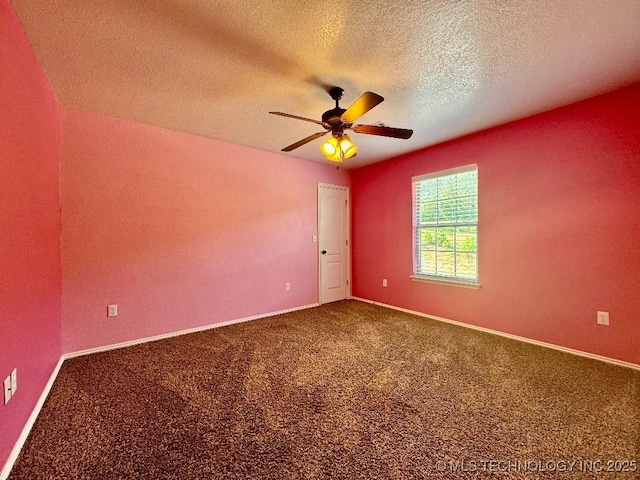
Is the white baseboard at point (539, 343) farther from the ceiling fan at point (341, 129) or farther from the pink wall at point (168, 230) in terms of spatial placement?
the ceiling fan at point (341, 129)

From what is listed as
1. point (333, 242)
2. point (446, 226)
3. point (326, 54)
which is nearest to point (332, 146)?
point (326, 54)

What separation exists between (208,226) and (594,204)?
13.9 ft

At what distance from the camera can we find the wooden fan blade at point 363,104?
5.77ft

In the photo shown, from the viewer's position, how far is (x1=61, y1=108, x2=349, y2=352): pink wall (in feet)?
9.05

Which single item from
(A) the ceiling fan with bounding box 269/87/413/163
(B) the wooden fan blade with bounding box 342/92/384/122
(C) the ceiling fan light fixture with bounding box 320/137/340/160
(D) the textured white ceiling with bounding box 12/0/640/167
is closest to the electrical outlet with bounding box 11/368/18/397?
(D) the textured white ceiling with bounding box 12/0/640/167

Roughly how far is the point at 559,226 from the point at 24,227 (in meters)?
4.48

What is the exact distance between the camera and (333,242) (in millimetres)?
4953

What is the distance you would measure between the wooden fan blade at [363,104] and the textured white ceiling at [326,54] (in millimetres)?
383

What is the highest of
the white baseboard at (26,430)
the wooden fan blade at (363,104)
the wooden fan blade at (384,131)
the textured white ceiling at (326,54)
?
the textured white ceiling at (326,54)

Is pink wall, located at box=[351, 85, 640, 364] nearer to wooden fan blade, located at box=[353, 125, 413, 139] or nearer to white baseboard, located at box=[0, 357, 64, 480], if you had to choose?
wooden fan blade, located at box=[353, 125, 413, 139]

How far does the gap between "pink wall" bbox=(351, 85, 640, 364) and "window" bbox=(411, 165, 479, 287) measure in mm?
132

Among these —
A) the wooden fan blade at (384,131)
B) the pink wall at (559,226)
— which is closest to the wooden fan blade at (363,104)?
the wooden fan blade at (384,131)

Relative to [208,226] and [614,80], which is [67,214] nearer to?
[208,226]

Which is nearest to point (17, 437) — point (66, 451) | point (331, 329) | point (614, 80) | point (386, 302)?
point (66, 451)
